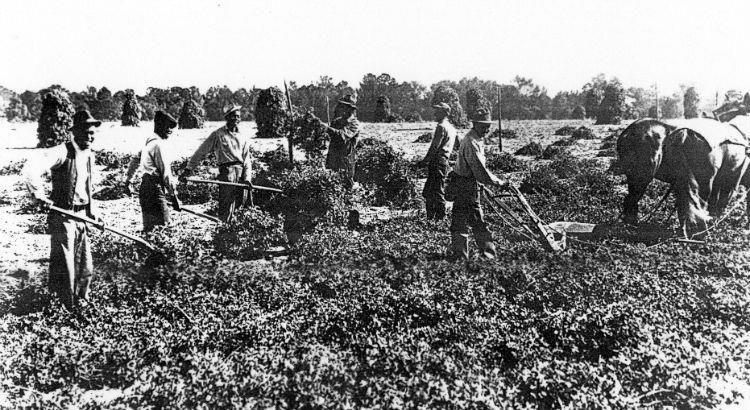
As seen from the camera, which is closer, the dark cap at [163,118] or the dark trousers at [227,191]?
the dark cap at [163,118]

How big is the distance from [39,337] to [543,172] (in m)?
11.4

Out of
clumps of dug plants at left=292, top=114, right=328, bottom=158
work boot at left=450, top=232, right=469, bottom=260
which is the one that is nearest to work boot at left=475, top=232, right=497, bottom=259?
work boot at left=450, top=232, right=469, bottom=260

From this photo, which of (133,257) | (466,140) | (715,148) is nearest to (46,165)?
(133,257)

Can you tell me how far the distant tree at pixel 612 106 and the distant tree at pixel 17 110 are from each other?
47.1 m

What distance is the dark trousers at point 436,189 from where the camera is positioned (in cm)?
830

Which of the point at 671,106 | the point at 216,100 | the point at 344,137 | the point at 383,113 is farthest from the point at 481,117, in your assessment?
the point at 671,106

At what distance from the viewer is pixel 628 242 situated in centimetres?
707

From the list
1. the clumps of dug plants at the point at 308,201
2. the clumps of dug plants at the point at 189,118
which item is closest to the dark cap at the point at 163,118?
the clumps of dug plants at the point at 308,201

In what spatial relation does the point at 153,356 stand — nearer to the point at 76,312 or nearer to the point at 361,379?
the point at 76,312

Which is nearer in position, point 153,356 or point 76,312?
point 153,356

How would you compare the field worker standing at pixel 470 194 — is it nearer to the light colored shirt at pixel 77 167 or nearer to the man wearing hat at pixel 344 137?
the man wearing hat at pixel 344 137

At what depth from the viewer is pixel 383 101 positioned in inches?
1702

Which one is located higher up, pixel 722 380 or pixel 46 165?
pixel 46 165

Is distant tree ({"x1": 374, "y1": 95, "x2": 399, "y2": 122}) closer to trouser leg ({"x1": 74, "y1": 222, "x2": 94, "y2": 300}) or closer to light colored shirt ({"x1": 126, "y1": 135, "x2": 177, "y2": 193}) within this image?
light colored shirt ({"x1": 126, "y1": 135, "x2": 177, "y2": 193})
